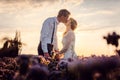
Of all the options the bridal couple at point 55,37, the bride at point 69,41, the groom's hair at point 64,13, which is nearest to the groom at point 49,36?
the bridal couple at point 55,37

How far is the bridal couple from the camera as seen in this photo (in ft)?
43.2

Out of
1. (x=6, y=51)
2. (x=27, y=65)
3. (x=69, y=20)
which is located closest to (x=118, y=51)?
(x=6, y=51)

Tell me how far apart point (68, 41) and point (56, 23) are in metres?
0.71

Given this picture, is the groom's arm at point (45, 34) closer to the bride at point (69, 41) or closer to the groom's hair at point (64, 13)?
the bride at point (69, 41)

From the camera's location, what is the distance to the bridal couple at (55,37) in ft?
43.2

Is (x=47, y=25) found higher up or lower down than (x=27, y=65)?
higher up

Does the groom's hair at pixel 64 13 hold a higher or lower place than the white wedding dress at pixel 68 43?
higher

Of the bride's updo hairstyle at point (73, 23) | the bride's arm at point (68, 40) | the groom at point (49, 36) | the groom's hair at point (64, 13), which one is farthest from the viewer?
the bride's arm at point (68, 40)

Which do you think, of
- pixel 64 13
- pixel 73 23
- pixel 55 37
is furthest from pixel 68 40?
pixel 64 13

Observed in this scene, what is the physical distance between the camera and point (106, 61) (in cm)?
317

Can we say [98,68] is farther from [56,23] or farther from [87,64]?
[56,23]

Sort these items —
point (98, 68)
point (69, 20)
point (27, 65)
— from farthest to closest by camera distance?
point (69, 20) → point (27, 65) → point (98, 68)

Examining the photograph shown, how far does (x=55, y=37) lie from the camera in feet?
45.3

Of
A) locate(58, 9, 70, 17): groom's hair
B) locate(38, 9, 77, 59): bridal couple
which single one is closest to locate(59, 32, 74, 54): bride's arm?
locate(38, 9, 77, 59): bridal couple
